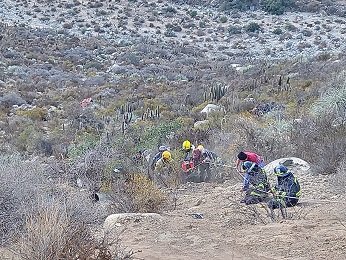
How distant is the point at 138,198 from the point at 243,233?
196cm

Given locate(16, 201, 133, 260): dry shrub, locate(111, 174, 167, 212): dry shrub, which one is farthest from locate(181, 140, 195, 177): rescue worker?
locate(16, 201, 133, 260): dry shrub

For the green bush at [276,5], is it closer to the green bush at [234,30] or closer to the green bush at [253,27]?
the green bush at [253,27]

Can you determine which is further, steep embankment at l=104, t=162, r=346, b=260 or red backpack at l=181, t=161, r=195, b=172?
red backpack at l=181, t=161, r=195, b=172

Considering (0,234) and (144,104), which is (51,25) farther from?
(0,234)

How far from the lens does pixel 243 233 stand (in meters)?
7.41

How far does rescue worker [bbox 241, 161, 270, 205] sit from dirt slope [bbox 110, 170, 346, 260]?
0.50ft

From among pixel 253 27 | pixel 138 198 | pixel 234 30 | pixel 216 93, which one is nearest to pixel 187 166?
pixel 138 198

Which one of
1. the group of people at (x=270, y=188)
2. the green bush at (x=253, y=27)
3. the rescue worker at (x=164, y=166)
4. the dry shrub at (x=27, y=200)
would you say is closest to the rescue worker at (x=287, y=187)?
the group of people at (x=270, y=188)

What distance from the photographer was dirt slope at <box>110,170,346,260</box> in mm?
6523

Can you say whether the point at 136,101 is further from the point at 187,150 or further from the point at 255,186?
the point at 255,186

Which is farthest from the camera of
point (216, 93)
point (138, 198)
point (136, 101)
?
point (136, 101)

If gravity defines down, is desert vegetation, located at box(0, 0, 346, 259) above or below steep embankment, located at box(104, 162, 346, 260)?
below

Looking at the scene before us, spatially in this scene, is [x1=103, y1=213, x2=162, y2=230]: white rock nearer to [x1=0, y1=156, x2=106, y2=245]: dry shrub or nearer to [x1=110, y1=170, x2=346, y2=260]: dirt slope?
[x1=110, y1=170, x2=346, y2=260]: dirt slope

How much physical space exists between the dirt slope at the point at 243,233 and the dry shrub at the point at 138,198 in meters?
0.30
